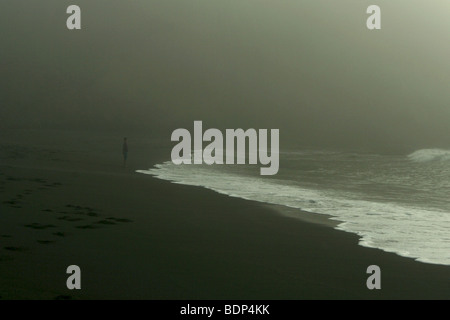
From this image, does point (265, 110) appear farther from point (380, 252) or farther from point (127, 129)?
point (380, 252)

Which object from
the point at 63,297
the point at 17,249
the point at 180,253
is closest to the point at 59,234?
the point at 17,249

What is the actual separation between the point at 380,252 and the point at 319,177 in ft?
50.9

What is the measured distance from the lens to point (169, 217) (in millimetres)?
13203

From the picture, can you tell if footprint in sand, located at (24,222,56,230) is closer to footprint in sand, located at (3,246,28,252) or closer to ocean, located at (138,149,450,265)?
footprint in sand, located at (3,246,28,252)

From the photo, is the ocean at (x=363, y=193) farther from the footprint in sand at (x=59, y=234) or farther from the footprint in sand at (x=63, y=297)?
the footprint in sand at (x=63, y=297)

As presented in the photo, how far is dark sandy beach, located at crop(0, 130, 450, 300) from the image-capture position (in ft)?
26.1

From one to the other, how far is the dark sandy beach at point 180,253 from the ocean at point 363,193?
979mm

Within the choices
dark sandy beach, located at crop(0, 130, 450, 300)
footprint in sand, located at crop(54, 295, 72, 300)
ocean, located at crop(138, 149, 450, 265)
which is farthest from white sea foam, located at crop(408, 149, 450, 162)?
footprint in sand, located at crop(54, 295, 72, 300)

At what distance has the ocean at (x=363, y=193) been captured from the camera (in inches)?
478

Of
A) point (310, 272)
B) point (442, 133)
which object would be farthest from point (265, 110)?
point (310, 272)

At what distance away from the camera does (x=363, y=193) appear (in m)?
20.6

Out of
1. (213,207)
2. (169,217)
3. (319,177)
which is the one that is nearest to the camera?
(169,217)

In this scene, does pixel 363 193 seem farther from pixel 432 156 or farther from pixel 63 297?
pixel 432 156

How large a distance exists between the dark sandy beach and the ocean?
0.98 meters
